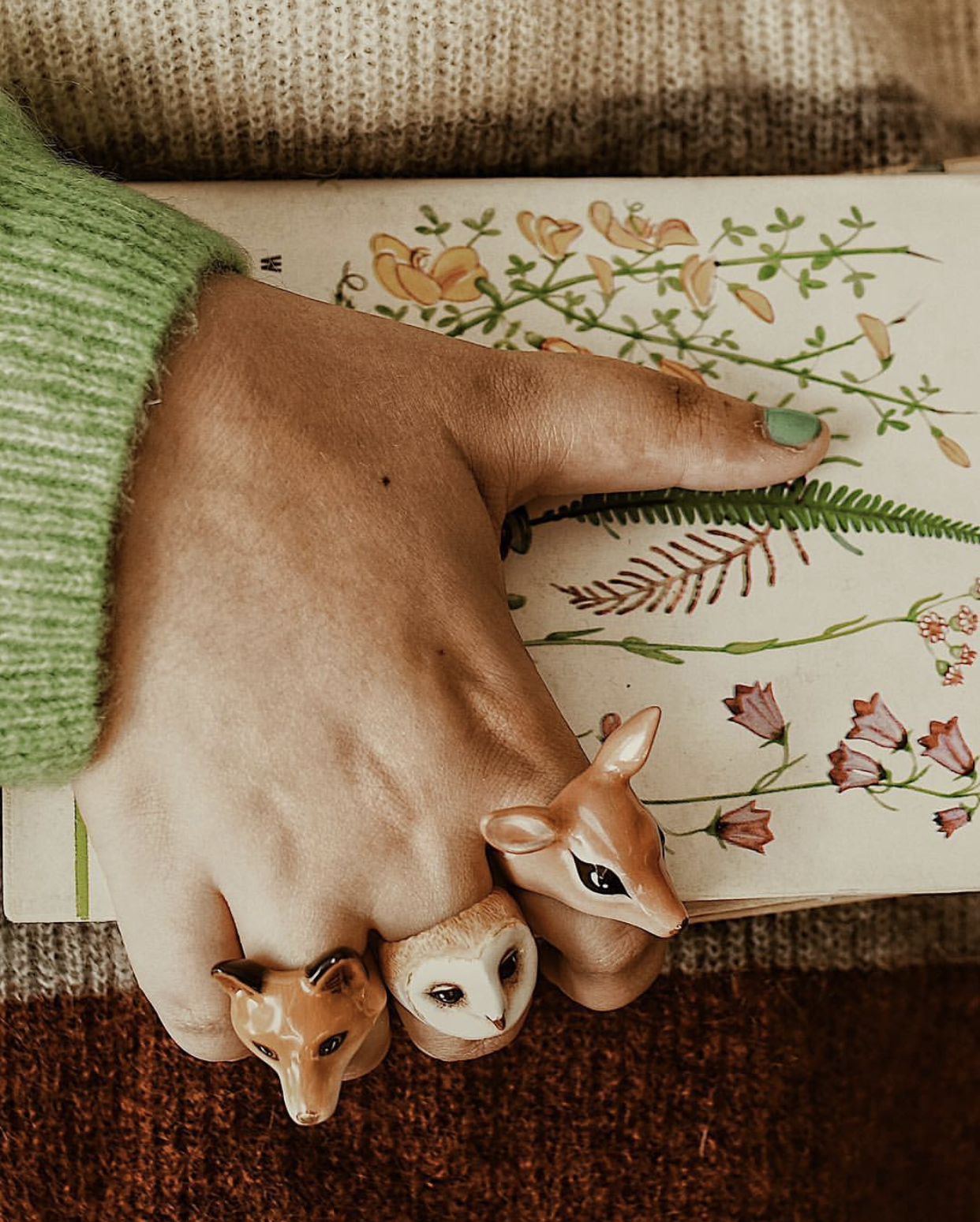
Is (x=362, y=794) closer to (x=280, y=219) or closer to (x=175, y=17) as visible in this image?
(x=280, y=219)

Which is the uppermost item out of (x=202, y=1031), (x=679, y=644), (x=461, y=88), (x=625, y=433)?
(x=461, y=88)

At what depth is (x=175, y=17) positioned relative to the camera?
62 cm

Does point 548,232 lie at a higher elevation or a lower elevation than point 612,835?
higher

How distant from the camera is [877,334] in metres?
0.63

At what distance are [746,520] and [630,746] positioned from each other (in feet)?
0.62

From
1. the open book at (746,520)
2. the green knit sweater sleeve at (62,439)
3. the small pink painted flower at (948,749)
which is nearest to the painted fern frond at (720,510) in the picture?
the open book at (746,520)

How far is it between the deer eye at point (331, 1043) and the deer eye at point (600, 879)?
0.12 metres

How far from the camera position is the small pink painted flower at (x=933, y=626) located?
1.96 ft

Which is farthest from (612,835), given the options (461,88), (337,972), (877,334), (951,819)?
(461,88)

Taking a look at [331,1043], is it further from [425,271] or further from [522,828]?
[425,271]

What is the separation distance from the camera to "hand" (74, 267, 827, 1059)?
490 mm

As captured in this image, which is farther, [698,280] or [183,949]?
[698,280]

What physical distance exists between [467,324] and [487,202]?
0.07 metres

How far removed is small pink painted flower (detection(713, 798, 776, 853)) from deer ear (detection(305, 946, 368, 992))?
0.20 metres
